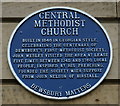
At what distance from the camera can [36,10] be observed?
12.4 feet

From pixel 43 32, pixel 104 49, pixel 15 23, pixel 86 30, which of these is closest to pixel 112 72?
pixel 104 49

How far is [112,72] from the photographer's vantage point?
142 inches

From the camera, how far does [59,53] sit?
363 centimetres

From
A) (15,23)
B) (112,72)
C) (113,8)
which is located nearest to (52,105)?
(112,72)

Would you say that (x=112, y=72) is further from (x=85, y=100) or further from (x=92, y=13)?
(x=92, y=13)

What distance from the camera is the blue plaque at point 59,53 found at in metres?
3.55

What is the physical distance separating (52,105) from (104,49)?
736mm

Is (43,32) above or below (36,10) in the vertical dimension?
below

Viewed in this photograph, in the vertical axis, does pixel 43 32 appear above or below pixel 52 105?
above

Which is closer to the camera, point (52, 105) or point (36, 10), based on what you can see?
point (52, 105)

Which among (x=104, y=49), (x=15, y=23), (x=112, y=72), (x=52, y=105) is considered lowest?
(x=52, y=105)

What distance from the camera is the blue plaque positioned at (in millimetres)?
3553

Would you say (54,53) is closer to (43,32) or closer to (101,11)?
(43,32)

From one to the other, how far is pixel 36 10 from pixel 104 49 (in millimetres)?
790
